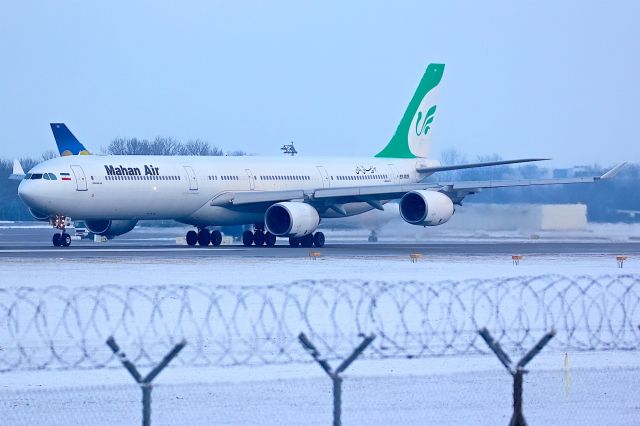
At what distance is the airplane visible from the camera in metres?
40.7

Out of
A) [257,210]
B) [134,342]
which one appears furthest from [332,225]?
[134,342]

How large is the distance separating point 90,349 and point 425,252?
977 inches

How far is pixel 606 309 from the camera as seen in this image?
854 inches

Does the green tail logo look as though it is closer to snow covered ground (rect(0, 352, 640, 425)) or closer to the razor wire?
the razor wire

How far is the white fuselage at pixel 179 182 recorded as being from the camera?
40.4 m

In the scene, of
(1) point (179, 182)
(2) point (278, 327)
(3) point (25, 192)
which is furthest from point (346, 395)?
(1) point (179, 182)

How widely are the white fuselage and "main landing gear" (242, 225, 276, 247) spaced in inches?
22.9

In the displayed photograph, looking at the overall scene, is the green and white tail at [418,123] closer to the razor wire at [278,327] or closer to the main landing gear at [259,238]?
the main landing gear at [259,238]

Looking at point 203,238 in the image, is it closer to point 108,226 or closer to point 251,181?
point 251,181

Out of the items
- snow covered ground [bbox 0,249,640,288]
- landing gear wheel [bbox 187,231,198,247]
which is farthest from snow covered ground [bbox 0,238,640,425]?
landing gear wheel [bbox 187,231,198,247]

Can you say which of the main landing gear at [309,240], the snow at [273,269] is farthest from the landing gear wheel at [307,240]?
the snow at [273,269]

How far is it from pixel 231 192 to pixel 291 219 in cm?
419

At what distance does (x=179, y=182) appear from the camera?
142 ft

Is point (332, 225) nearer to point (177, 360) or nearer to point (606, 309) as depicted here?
point (606, 309)
